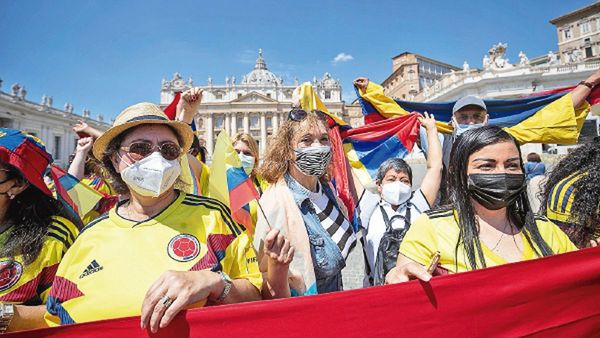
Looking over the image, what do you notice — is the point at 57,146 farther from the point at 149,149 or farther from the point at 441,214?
the point at 441,214

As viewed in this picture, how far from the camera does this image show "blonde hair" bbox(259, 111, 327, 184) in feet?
7.43

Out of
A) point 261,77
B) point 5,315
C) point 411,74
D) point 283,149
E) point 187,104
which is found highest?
point 261,77

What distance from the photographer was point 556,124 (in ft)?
11.2

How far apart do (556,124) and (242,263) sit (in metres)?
3.70

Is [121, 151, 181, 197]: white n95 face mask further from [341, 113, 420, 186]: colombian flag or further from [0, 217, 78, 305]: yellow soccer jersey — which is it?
[341, 113, 420, 186]: colombian flag

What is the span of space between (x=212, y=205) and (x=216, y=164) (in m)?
1.10

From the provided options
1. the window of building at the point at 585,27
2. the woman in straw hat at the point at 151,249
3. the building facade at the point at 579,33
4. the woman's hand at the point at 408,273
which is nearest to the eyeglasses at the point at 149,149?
the woman in straw hat at the point at 151,249

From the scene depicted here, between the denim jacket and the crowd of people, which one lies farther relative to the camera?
the denim jacket

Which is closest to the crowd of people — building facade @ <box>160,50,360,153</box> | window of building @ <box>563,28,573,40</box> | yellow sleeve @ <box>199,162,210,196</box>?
yellow sleeve @ <box>199,162,210,196</box>

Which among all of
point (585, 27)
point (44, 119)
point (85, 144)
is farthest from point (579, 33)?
point (44, 119)

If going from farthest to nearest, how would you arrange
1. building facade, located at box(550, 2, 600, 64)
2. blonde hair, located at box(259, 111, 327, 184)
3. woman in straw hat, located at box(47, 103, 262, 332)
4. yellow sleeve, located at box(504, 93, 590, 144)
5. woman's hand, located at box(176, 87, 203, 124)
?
building facade, located at box(550, 2, 600, 64)
yellow sleeve, located at box(504, 93, 590, 144)
woman's hand, located at box(176, 87, 203, 124)
blonde hair, located at box(259, 111, 327, 184)
woman in straw hat, located at box(47, 103, 262, 332)

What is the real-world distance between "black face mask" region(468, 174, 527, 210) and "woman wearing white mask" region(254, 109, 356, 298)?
90cm

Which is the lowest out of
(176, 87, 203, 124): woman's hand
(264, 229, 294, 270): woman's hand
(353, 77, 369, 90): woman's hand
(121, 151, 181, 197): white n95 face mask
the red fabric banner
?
the red fabric banner

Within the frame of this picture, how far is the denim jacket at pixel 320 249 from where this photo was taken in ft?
6.40
